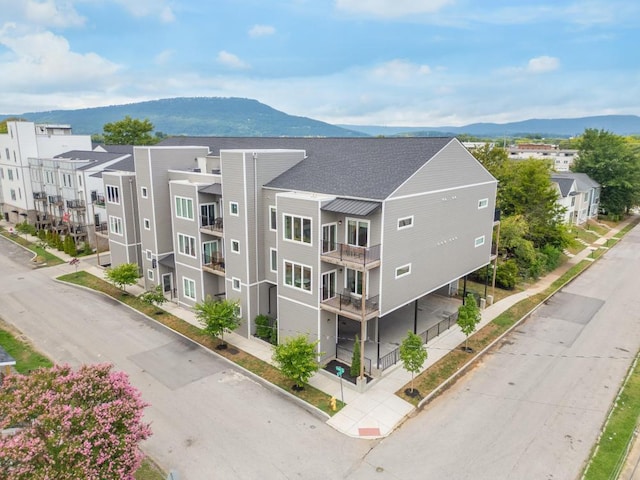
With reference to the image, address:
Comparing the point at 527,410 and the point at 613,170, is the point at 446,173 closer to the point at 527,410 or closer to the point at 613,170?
the point at 527,410

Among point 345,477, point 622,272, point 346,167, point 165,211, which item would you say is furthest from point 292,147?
point 622,272

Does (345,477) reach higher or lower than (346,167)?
lower

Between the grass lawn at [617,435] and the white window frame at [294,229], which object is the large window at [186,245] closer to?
the white window frame at [294,229]

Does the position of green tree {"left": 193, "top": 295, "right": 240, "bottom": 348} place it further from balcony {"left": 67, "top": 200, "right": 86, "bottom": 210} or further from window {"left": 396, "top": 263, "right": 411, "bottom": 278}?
balcony {"left": 67, "top": 200, "right": 86, "bottom": 210}

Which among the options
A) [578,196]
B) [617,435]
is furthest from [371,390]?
[578,196]

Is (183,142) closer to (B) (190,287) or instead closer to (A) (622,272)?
(B) (190,287)

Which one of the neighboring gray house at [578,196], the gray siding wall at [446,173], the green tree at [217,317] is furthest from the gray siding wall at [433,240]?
the neighboring gray house at [578,196]

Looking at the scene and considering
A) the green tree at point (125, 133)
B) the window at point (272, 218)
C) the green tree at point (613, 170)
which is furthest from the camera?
the green tree at point (125, 133)
